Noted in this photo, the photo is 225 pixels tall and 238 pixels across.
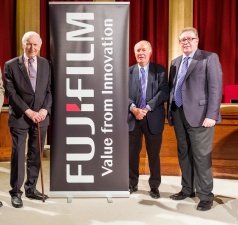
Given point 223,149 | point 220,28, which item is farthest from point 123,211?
point 220,28

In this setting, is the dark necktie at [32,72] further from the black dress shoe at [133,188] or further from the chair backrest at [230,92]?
the chair backrest at [230,92]

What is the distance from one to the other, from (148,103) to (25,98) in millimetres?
917

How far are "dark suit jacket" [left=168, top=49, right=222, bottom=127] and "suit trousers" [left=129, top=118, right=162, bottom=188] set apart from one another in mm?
390

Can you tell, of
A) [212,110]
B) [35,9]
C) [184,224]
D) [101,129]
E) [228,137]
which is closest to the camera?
[184,224]

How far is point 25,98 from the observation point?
323 cm

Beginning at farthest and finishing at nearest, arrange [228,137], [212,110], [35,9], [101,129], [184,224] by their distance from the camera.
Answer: [35,9] → [228,137] → [101,129] → [212,110] → [184,224]

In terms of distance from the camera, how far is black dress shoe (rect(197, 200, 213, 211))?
3.15 m

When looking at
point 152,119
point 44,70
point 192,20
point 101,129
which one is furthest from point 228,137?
point 192,20

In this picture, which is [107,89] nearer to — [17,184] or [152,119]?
[152,119]

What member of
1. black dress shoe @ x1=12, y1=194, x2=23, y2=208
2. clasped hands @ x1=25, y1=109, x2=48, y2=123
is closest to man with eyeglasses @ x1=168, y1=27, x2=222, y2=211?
clasped hands @ x1=25, y1=109, x2=48, y2=123

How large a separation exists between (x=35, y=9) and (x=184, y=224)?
3.86 meters

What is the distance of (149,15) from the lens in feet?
19.9

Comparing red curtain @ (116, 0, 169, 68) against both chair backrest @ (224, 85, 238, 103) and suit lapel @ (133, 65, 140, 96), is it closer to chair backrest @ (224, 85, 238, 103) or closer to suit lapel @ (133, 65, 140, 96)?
chair backrest @ (224, 85, 238, 103)

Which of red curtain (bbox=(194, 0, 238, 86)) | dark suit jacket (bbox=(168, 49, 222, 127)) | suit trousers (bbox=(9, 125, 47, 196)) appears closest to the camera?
dark suit jacket (bbox=(168, 49, 222, 127))
